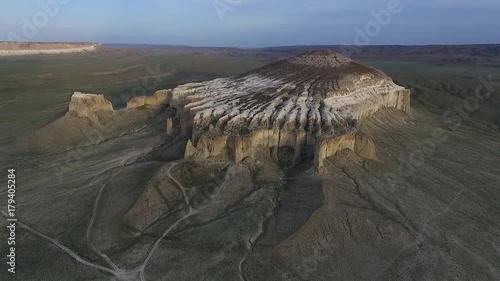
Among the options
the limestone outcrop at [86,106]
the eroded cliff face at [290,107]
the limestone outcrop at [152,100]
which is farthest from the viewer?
the limestone outcrop at [152,100]

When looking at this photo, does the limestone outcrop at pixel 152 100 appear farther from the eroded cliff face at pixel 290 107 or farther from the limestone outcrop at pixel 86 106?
the limestone outcrop at pixel 86 106

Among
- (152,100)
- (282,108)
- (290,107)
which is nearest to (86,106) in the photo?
(152,100)

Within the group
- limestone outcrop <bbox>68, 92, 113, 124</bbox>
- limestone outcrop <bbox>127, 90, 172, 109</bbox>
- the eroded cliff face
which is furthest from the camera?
limestone outcrop <bbox>127, 90, 172, 109</bbox>

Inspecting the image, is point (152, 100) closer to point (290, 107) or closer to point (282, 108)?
point (282, 108)

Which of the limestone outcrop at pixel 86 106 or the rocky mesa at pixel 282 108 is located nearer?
the rocky mesa at pixel 282 108

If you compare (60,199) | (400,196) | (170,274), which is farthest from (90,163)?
(400,196)

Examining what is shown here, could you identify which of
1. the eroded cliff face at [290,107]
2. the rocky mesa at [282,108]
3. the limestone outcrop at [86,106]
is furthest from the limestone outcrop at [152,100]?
the limestone outcrop at [86,106]

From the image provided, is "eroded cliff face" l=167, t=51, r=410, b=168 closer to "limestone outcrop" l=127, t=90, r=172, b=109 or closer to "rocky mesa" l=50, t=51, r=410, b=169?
"rocky mesa" l=50, t=51, r=410, b=169

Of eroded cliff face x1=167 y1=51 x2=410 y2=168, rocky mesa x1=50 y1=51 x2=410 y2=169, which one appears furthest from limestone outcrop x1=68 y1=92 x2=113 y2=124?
eroded cliff face x1=167 y1=51 x2=410 y2=168

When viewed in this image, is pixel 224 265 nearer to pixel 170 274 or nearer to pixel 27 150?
pixel 170 274
